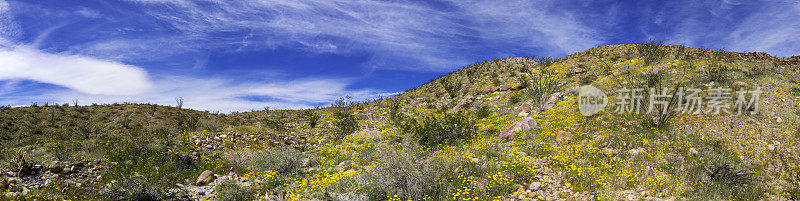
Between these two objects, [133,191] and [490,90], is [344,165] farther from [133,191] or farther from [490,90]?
[490,90]

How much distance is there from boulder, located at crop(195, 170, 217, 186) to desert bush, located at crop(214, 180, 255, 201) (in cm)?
146

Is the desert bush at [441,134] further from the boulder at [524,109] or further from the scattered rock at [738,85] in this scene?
the scattered rock at [738,85]

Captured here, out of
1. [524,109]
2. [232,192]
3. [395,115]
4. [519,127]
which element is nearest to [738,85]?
[524,109]

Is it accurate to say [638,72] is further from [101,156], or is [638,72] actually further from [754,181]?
[101,156]

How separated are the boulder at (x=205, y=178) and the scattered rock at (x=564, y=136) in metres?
10.8

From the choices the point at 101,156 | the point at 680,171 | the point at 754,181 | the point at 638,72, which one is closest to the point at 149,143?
the point at 101,156

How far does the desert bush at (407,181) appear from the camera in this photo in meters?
6.55

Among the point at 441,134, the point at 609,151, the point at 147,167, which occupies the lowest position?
the point at 147,167

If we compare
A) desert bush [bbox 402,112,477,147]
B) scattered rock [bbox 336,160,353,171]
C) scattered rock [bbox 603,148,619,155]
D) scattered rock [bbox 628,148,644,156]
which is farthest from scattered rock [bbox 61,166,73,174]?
scattered rock [bbox 628,148,644,156]

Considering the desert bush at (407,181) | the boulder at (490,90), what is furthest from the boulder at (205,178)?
the boulder at (490,90)

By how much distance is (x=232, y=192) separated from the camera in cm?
720

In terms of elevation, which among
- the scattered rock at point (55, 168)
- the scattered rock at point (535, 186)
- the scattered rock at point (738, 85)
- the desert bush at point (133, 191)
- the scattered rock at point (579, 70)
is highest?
the scattered rock at point (579, 70)

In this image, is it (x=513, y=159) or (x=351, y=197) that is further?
(x=513, y=159)

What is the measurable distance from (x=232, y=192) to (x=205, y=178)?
2.32m
